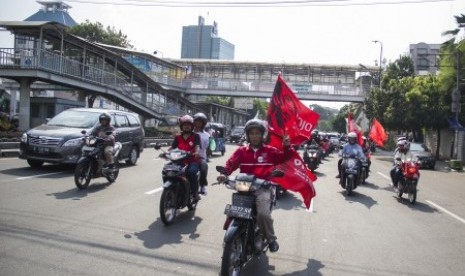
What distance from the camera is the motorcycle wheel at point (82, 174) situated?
32.2 feet

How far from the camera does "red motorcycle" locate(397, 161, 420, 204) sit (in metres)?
11.5

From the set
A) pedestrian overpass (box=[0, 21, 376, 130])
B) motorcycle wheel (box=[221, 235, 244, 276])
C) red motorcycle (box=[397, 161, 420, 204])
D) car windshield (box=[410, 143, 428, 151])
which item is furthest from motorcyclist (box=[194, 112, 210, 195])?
car windshield (box=[410, 143, 428, 151])

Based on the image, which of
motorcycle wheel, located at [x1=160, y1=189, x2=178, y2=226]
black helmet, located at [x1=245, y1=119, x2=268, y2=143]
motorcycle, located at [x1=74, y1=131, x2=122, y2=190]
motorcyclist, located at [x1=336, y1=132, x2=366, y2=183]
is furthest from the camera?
motorcyclist, located at [x1=336, y1=132, x2=366, y2=183]

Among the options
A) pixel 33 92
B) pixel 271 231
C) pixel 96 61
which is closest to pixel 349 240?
pixel 271 231

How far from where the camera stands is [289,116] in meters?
6.80

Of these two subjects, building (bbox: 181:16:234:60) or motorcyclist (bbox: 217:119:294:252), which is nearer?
motorcyclist (bbox: 217:119:294:252)

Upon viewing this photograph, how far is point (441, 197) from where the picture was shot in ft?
43.6

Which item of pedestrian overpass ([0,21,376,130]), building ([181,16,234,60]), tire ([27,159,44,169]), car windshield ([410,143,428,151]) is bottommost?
tire ([27,159,44,169])

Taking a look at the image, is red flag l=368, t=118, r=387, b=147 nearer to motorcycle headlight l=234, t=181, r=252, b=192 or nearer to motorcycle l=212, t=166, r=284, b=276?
motorcycle l=212, t=166, r=284, b=276

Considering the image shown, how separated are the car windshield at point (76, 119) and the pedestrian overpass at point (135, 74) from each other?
9601 mm

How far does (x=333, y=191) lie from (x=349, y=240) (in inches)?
234

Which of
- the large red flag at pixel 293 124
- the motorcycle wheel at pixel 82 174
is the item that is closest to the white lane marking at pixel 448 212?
the large red flag at pixel 293 124

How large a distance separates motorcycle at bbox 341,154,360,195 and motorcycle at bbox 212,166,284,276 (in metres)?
7.16

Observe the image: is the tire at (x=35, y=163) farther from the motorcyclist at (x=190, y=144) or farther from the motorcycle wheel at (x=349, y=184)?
the motorcycle wheel at (x=349, y=184)
